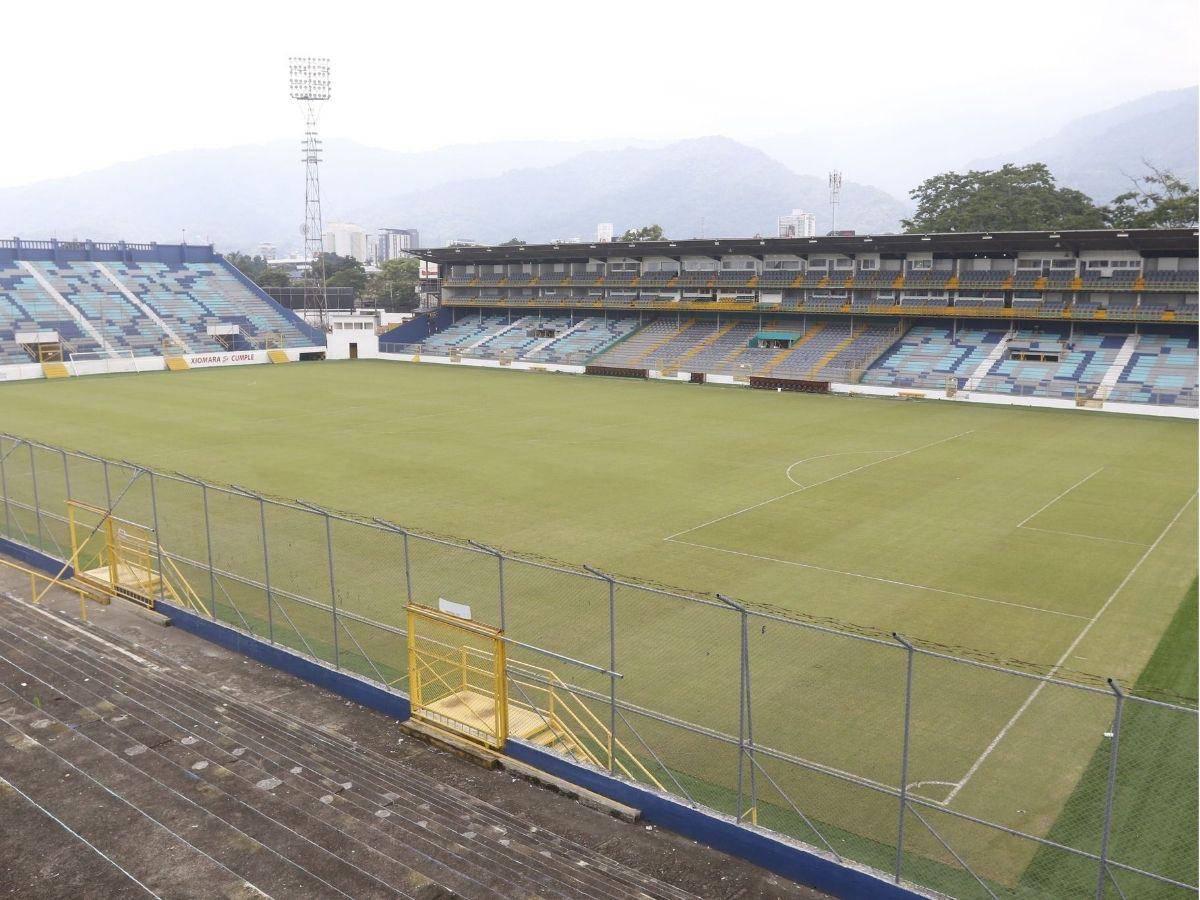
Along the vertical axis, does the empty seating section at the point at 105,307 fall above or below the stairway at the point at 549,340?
above

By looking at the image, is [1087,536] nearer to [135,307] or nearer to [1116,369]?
[1116,369]

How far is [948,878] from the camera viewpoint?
9.50 m

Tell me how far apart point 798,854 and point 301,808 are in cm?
562

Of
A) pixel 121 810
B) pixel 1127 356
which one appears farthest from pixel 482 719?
pixel 1127 356

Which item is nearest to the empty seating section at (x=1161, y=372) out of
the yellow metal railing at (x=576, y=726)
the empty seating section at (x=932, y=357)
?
the empty seating section at (x=932, y=357)

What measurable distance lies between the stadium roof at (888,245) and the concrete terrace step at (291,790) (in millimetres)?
50490

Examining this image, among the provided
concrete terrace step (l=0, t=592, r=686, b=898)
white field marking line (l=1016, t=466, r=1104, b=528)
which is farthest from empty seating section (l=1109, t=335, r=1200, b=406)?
concrete terrace step (l=0, t=592, r=686, b=898)

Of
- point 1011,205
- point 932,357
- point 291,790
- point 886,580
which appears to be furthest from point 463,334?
point 291,790

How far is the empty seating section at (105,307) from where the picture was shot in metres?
68.5

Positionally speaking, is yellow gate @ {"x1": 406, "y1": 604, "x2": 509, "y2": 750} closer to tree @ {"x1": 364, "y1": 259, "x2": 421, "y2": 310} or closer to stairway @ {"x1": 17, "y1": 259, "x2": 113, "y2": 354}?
stairway @ {"x1": 17, "y1": 259, "x2": 113, "y2": 354}

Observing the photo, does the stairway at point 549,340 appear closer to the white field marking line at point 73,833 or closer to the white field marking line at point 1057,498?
the white field marking line at point 1057,498

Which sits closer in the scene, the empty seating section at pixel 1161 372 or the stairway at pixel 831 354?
the empty seating section at pixel 1161 372

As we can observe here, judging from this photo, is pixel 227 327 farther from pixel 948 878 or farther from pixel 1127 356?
pixel 948 878

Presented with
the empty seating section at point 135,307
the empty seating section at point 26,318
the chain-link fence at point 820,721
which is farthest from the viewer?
the empty seating section at point 135,307
